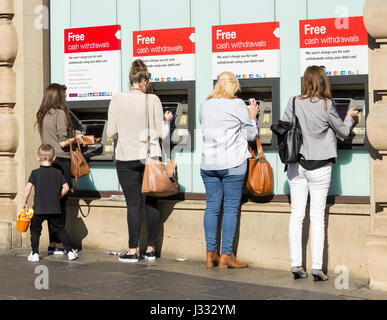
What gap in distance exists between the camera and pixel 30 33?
28.8 ft

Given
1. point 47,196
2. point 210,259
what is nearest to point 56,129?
point 47,196

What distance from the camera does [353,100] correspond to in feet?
23.6

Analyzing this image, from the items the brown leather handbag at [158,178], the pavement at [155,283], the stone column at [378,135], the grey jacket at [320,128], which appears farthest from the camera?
the brown leather handbag at [158,178]

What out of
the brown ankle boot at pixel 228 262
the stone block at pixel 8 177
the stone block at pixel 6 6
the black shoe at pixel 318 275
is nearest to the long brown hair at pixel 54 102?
the stone block at pixel 8 177

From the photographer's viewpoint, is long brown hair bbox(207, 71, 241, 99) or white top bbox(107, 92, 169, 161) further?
white top bbox(107, 92, 169, 161)

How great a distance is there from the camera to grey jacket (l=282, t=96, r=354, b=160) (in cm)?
658

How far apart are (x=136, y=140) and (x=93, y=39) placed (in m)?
1.63

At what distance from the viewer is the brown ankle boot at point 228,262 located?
724 cm

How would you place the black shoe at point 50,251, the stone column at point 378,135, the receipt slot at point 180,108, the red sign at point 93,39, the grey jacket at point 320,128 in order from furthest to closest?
1. the red sign at point 93,39
2. the black shoe at point 50,251
3. the receipt slot at point 180,108
4. the grey jacket at point 320,128
5. the stone column at point 378,135

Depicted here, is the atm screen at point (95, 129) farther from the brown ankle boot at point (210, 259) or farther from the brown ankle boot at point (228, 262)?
the brown ankle boot at point (228, 262)

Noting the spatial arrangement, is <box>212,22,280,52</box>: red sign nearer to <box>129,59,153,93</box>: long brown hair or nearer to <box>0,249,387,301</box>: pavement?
<box>129,59,153,93</box>: long brown hair

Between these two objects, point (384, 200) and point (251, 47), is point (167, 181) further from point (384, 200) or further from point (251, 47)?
point (384, 200)

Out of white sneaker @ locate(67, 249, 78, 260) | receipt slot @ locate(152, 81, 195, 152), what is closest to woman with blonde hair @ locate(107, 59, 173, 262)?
receipt slot @ locate(152, 81, 195, 152)

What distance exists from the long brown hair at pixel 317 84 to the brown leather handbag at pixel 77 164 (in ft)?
8.98
